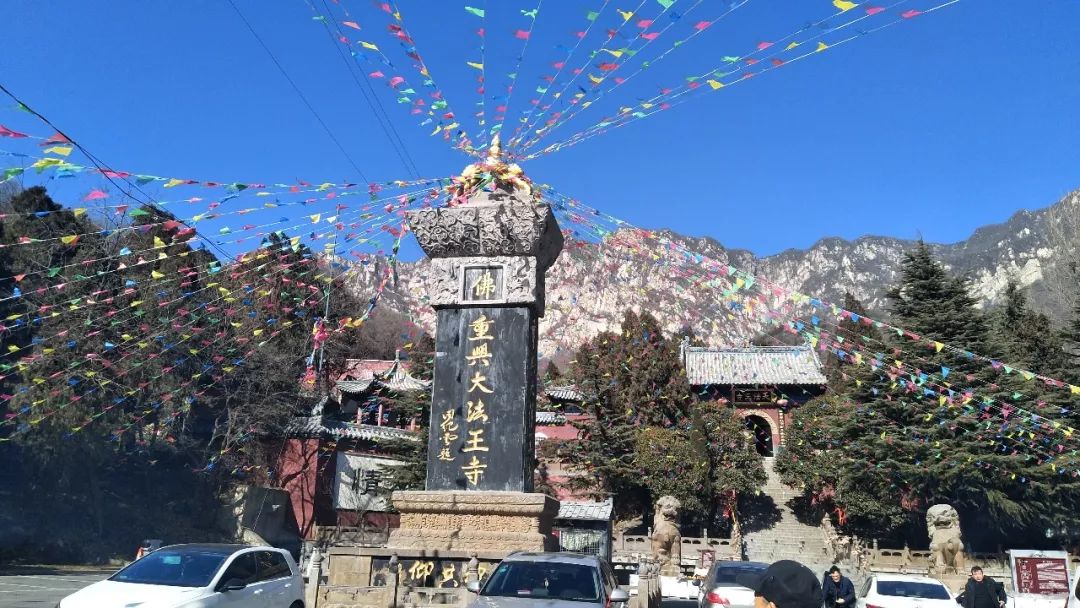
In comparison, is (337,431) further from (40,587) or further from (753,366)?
(753,366)

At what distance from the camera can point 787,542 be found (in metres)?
32.2

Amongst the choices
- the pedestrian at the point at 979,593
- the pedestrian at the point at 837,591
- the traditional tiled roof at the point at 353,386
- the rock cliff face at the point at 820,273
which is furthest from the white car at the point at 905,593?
the rock cliff face at the point at 820,273

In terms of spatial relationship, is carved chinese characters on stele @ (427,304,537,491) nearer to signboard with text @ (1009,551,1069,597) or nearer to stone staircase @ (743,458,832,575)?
signboard with text @ (1009,551,1069,597)

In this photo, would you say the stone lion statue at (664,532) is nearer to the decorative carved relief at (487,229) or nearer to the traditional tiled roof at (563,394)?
the decorative carved relief at (487,229)

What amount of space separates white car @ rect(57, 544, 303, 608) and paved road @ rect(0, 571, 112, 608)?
6780 mm

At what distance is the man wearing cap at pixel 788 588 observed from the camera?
334cm

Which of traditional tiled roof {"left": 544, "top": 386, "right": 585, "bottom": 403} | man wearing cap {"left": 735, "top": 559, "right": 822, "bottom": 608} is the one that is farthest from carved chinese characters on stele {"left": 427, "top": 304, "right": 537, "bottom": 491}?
traditional tiled roof {"left": 544, "top": 386, "right": 585, "bottom": 403}

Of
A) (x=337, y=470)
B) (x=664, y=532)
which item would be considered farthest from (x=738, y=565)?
(x=337, y=470)

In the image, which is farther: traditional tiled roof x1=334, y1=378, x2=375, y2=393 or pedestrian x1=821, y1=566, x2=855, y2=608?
traditional tiled roof x1=334, y1=378, x2=375, y2=393

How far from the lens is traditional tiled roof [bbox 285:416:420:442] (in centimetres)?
3388

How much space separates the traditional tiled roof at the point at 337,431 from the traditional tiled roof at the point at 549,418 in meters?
9.04

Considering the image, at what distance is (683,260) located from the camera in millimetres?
14273

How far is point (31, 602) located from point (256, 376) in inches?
714

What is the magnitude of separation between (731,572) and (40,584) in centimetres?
1659
